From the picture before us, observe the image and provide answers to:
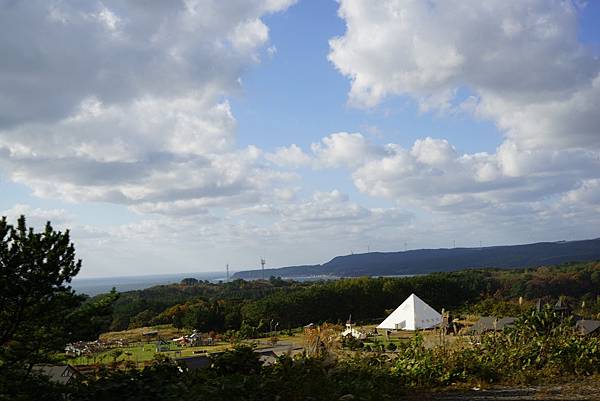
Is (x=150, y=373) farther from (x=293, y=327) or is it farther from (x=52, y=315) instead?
(x=293, y=327)

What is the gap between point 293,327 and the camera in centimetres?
5834

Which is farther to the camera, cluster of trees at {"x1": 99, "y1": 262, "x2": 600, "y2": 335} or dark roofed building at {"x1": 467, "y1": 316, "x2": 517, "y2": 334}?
cluster of trees at {"x1": 99, "y1": 262, "x2": 600, "y2": 335}

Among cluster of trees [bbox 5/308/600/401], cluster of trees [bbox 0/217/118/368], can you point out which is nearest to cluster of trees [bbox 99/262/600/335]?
cluster of trees [bbox 5/308/600/401]

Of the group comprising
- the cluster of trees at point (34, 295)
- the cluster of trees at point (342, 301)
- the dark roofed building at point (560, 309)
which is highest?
the cluster of trees at point (34, 295)

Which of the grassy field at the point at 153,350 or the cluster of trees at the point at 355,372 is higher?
the cluster of trees at the point at 355,372

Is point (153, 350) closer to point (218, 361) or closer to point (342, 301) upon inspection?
point (218, 361)

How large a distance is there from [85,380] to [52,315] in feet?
2.38

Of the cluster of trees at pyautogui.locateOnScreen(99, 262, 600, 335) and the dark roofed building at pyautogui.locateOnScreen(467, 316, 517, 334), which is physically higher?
the dark roofed building at pyautogui.locateOnScreen(467, 316, 517, 334)

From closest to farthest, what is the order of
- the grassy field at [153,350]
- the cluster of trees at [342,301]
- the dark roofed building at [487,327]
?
1. the dark roofed building at [487,327]
2. the grassy field at [153,350]
3. the cluster of trees at [342,301]

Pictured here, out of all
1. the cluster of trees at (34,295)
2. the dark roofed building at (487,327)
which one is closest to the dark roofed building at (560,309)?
the dark roofed building at (487,327)

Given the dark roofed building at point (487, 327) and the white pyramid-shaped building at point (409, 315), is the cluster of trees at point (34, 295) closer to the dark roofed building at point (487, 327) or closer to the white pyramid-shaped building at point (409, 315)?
the dark roofed building at point (487, 327)

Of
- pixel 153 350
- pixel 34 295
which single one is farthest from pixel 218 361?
pixel 153 350

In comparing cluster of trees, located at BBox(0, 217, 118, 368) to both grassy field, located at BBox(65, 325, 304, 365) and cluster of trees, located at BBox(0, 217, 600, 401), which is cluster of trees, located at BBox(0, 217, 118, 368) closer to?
cluster of trees, located at BBox(0, 217, 600, 401)

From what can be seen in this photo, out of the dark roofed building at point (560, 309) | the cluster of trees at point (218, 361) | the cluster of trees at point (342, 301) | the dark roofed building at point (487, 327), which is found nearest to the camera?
the cluster of trees at point (218, 361)
